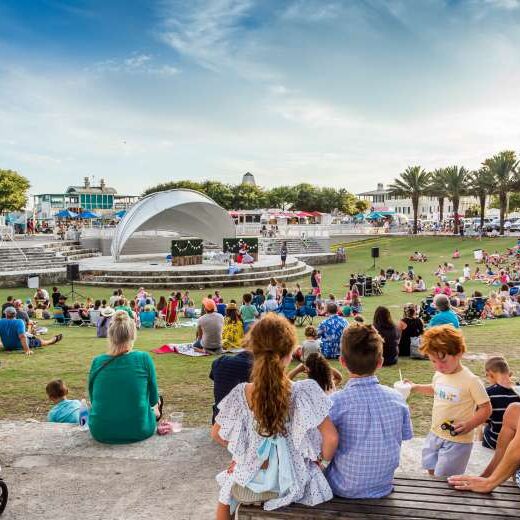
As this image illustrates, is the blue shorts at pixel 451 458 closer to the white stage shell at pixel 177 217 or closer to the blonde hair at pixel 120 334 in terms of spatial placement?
the blonde hair at pixel 120 334

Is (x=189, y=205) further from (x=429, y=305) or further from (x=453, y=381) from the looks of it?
(x=453, y=381)

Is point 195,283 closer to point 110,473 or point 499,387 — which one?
point 110,473

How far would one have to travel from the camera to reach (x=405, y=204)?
107m

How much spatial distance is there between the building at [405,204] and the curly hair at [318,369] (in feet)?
318

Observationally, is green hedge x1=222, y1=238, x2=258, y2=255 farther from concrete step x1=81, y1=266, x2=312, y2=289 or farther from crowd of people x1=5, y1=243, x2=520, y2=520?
crowd of people x1=5, y1=243, x2=520, y2=520

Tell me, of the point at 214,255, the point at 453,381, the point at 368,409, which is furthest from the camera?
the point at 214,255

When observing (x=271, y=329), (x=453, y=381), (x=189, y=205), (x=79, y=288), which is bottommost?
(x=79, y=288)

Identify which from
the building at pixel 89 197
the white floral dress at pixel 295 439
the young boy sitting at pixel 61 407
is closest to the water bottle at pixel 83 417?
the young boy sitting at pixel 61 407

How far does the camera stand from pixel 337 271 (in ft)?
107

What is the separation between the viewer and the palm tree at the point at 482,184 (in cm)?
4950

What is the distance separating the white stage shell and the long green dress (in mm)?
26306

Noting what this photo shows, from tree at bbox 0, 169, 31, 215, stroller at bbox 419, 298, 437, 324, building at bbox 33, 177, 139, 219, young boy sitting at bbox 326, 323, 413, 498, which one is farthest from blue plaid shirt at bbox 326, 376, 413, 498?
building at bbox 33, 177, 139, 219

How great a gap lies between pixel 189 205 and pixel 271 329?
31562 mm

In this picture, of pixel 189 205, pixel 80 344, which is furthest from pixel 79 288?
pixel 80 344
